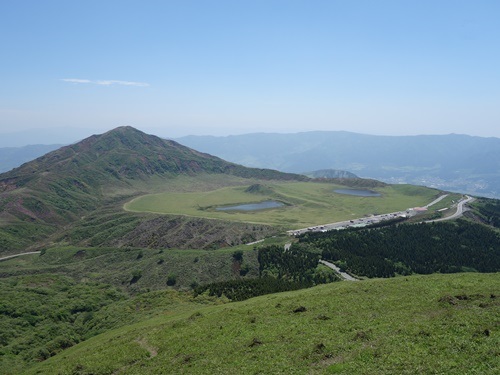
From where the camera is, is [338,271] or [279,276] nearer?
[279,276]

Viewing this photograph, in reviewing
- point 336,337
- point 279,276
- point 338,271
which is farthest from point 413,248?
point 336,337

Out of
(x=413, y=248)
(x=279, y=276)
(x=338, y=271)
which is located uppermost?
(x=338, y=271)

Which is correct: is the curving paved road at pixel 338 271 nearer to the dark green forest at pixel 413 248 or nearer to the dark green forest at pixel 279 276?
the dark green forest at pixel 413 248

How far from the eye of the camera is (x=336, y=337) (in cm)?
3297

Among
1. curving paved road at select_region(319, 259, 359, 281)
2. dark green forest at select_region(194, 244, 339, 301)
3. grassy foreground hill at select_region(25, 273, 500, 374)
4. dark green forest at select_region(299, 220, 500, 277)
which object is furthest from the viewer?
dark green forest at select_region(299, 220, 500, 277)

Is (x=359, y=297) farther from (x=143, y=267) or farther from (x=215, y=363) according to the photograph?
(x=143, y=267)

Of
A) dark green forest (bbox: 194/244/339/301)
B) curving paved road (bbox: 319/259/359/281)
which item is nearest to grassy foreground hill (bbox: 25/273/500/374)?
dark green forest (bbox: 194/244/339/301)

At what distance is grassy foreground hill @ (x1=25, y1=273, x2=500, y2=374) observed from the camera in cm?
2681

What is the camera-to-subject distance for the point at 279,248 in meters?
121

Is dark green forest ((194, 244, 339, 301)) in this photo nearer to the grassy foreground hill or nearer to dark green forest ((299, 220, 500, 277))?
dark green forest ((299, 220, 500, 277))

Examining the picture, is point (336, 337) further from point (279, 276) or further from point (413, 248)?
point (413, 248)

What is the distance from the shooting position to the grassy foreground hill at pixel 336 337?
88.0 feet

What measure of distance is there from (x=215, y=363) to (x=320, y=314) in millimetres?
13834

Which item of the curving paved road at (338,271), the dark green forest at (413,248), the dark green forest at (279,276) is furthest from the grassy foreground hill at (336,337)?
the dark green forest at (413,248)
